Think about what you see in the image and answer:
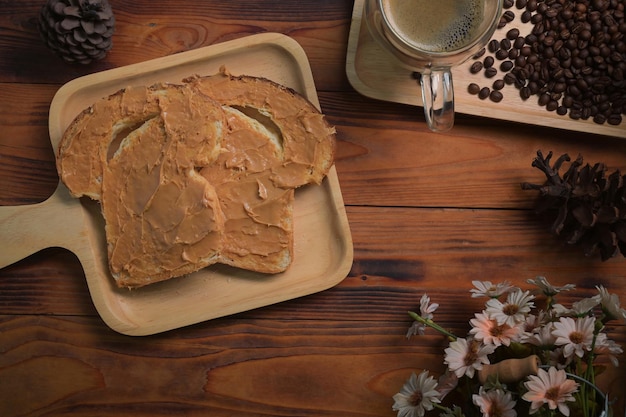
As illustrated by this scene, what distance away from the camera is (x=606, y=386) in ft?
4.87

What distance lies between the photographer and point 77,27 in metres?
1.40

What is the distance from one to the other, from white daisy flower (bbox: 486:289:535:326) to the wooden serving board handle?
0.93 m

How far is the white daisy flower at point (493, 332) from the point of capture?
4.29ft

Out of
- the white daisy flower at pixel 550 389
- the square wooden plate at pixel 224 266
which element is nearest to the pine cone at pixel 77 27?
the square wooden plate at pixel 224 266

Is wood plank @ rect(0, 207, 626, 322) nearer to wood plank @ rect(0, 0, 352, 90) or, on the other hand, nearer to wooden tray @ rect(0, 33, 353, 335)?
wooden tray @ rect(0, 33, 353, 335)

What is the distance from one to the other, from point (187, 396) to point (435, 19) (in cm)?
103

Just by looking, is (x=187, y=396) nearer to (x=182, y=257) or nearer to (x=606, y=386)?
(x=182, y=257)

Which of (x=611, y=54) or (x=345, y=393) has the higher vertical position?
(x=611, y=54)

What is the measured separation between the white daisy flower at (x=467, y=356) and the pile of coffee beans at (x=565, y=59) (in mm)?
556

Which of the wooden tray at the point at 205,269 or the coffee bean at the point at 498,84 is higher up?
the coffee bean at the point at 498,84

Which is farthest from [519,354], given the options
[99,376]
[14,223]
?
[14,223]

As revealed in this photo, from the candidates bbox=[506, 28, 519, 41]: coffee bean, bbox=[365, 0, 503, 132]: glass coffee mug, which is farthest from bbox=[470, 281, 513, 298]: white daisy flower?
bbox=[506, 28, 519, 41]: coffee bean

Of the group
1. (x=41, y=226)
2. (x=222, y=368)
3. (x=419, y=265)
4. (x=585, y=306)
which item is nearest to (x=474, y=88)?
(x=419, y=265)

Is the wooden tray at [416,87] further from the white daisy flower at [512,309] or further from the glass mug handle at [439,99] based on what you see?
the white daisy flower at [512,309]
